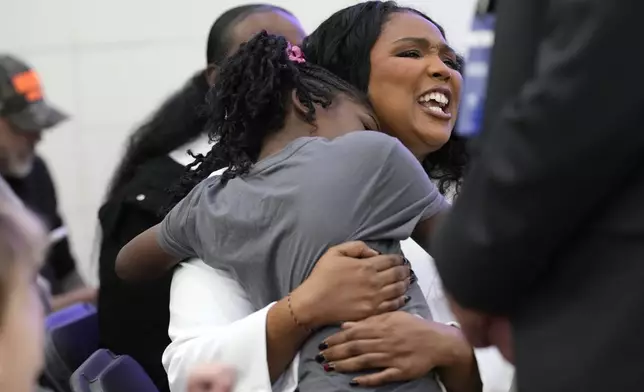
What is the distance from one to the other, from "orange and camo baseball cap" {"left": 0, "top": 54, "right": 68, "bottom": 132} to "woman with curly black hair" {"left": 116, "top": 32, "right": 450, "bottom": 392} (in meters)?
1.74

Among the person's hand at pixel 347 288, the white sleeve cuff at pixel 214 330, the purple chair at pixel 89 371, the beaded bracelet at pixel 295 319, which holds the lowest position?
the purple chair at pixel 89 371

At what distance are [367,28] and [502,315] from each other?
3.01ft

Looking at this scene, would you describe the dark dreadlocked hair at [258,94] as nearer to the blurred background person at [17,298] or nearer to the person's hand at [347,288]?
the person's hand at [347,288]

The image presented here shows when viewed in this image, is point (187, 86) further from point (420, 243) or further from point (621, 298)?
point (621, 298)

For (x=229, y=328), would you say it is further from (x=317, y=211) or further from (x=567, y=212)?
(x=567, y=212)

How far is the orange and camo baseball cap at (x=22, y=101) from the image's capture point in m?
3.11

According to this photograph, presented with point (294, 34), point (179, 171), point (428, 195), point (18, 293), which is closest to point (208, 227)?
point (428, 195)

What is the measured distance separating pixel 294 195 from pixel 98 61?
2824 mm

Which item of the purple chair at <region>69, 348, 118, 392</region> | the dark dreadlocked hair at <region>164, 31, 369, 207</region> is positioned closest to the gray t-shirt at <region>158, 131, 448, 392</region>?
the dark dreadlocked hair at <region>164, 31, 369, 207</region>

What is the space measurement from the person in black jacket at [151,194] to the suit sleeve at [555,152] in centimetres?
123

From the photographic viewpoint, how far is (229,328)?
134 cm

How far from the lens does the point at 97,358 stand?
1742 millimetres

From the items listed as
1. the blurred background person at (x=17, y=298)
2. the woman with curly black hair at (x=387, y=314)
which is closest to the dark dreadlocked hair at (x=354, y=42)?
the woman with curly black hair at (x=387, y=314)

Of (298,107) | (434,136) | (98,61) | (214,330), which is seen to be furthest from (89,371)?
(98,61)
